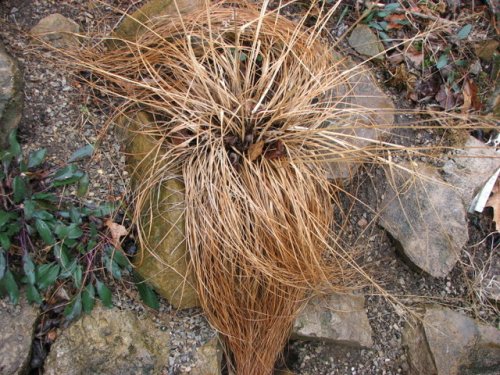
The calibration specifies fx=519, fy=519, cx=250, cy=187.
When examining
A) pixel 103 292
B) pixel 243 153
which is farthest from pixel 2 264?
pixel 243 153

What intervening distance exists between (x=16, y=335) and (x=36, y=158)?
563 millimetres

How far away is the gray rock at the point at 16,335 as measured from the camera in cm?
159

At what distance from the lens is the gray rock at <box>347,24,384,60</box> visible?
7.47 feet

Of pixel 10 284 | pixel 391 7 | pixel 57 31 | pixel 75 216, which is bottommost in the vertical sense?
pixel 10 284

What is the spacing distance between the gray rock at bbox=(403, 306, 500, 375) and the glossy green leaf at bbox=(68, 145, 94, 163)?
54.2 inches

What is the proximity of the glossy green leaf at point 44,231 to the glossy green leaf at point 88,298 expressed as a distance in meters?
0.19

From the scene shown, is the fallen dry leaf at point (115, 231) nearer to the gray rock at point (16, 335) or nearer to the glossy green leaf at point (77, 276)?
the glossy green leaf at point (77, 276)

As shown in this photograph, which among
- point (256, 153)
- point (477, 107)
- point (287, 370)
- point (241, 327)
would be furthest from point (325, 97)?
point (287, 370)

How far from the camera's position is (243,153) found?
1836 millimetres

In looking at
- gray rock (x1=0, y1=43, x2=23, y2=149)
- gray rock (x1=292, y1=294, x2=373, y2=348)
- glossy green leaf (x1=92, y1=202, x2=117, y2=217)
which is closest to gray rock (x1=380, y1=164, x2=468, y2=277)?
gray rock (x1=292, y1=294, x2=373, y2=348)

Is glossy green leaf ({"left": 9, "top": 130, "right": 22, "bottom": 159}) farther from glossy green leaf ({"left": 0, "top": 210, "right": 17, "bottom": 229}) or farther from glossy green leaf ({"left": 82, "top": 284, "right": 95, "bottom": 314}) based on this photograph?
glossy green leaf ({"left": 82, "top": 284, "right": 95, "bottom": 314})

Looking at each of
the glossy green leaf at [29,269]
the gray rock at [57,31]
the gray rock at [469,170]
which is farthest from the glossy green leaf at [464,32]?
the glossy green leaf at [29,269]

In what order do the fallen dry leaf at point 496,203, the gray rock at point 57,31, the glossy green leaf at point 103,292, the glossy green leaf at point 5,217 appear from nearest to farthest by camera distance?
the glossy green leaf at point 5,217
the glossy green leaf at point 103,292
the gray rock at point 57,31
the fallen dry leaf at point 496,203

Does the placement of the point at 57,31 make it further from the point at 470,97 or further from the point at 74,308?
the point at 470,97
